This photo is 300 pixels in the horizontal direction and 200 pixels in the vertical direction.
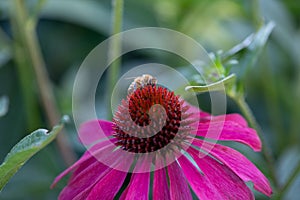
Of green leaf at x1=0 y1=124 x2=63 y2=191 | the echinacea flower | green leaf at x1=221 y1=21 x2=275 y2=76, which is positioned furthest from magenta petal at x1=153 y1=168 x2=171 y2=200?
green leaf at x1=221 y1=21 x2=275 y2=76

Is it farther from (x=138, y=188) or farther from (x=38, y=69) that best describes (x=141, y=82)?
(x=38, y=69)

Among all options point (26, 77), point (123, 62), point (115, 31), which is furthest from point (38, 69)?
point (123, 62)

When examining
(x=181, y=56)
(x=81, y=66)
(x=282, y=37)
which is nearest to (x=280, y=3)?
(x=282, y=37)

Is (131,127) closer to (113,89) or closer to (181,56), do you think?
(113,89)

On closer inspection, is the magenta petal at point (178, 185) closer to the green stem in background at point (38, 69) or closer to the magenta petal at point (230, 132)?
the magenta petal at point (230, 132)

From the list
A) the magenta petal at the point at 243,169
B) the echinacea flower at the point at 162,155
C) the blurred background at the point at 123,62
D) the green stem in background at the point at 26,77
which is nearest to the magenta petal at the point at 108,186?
the echinacea flower at the point at 162,155

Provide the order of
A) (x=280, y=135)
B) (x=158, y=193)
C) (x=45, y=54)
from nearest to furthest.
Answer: (x=158, y=193)
(x=280, y=135)
(x=45, y=54)
